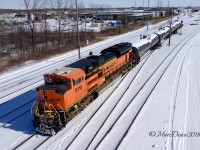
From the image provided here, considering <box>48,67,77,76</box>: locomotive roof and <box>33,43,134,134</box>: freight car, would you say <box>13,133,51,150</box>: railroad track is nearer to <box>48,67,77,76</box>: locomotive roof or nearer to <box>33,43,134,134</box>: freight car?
<box>33,43,134,134</box>: freight car

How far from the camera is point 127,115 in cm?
1489

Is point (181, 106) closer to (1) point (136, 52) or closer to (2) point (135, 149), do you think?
(2) point (135, 149)

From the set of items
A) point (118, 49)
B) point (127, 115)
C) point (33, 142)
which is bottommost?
point (33, 142)

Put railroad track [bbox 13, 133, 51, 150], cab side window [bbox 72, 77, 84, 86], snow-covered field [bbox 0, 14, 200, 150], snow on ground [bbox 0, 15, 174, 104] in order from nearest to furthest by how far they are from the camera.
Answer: railroad track [bbox 13, 133, 51, 150] → snow-covered field [bbox 0, 14, 200, 150] → cab side window [bbox 72, 77, 84, 86] → snow on ground [bbox 0, 15, 174, 104]

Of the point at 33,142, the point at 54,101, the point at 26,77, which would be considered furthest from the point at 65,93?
the point at 26,77

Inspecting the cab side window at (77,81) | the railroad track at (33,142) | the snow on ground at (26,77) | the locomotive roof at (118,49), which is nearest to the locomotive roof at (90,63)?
the cab side window at (77,81)

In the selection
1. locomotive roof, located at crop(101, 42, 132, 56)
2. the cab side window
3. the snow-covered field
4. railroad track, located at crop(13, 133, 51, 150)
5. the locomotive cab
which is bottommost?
railroad track, located at crop(13, 133, 51, 150)

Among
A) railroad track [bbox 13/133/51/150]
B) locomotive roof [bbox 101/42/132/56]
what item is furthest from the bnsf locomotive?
locomotive roof [bbox 101/42/132/56]

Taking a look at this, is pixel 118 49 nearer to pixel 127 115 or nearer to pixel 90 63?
pixel 90 63

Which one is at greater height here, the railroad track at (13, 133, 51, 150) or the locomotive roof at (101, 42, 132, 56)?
the locomotive roof at (101, 42, 132, 56)

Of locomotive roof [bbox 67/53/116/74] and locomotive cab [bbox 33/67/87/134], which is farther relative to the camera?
locomotive roof [bbox 67/53/116/74]

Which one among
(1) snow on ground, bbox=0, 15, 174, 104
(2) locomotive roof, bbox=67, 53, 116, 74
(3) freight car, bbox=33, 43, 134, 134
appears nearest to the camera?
(3) freight car, bbox=33, 43, 134, 134

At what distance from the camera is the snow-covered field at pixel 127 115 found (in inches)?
472

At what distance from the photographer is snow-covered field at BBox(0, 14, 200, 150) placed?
1198 centimetres
